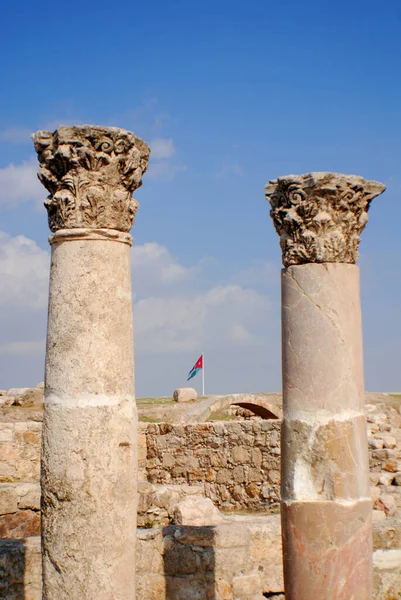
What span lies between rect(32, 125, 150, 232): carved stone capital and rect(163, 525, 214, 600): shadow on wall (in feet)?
13.3

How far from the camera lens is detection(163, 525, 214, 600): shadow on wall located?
8.48m

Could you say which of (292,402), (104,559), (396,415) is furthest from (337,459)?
(396,415)

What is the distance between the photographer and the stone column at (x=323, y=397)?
638cm

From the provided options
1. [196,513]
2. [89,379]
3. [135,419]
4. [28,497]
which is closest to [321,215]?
[135,419]

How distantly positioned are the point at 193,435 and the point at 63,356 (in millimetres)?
8499

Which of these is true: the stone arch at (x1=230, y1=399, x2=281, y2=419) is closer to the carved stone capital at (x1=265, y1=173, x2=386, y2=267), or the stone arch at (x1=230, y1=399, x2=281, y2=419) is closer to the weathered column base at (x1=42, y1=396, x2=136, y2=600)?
the carved stone capital at (x1=265, y1=173, x2=386, y2=267)

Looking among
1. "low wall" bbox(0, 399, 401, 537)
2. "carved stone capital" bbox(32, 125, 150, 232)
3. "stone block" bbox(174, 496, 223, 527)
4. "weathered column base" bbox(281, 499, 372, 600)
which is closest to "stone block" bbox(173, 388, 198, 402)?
"low wall" bbox(0, 399, 401, 537)

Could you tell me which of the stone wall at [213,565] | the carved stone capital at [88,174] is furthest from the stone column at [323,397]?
the stone wall at [213,565]

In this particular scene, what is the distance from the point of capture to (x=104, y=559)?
5715 millimetres

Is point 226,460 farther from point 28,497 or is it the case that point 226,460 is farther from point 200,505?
point 28,497

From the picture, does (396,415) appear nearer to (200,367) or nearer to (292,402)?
(200,367)

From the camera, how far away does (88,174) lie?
243 inches

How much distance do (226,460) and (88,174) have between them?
867 centimetres

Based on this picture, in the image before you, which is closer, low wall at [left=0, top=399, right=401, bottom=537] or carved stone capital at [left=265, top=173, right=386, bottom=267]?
carved stone capital at [left=265, top=173, right=386, bottom=267]
